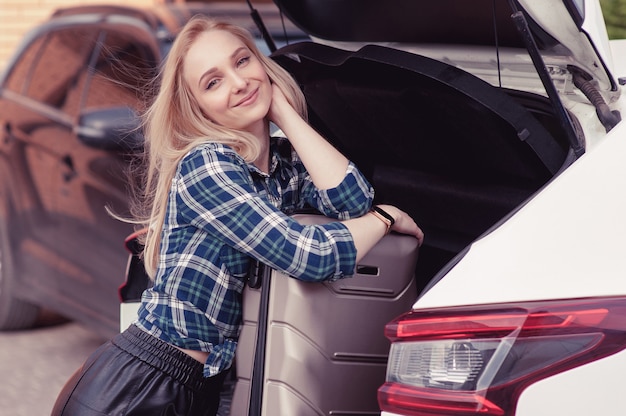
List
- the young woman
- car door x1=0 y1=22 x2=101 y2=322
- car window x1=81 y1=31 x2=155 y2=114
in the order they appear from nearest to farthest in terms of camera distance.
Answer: the young woman → car window x1=81 y1=31 x2=155 y2=114 → car door x1=0 y1=22 x2=101 y2=322

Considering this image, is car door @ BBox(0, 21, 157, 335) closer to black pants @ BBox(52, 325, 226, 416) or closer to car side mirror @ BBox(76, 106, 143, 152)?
car side mirror @ BBox(76, 106, 143, 152)

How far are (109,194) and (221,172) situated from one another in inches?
84.7

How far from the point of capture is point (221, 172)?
198cm

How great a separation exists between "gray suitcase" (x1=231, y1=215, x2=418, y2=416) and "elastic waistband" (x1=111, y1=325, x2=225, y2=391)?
0.30 feet

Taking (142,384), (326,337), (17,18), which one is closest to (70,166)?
(142,384)

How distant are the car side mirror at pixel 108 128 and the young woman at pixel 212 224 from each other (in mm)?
1553

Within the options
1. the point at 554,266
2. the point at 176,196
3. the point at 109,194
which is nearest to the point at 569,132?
the point at 554,266

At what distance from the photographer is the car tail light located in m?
1.47

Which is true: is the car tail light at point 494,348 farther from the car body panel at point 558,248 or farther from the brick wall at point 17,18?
the brick wall at point 17,18

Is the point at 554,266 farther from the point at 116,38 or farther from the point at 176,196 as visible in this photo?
the point at 116,38

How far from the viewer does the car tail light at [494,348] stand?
4.82 ft

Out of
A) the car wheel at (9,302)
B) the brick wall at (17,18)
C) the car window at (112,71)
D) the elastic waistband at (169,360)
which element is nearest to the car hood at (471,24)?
the elastic waistband at (169,360)

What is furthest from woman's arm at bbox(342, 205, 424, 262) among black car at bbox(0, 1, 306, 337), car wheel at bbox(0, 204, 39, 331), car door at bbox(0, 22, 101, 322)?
car wheel at bbox(0, 204, 39, 331)

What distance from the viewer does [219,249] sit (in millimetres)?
1988
